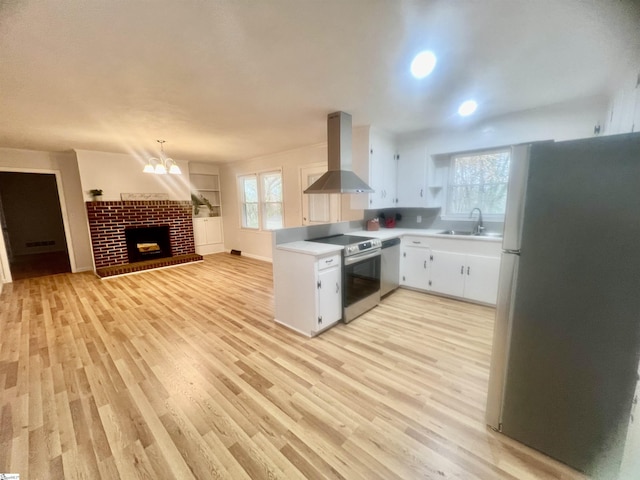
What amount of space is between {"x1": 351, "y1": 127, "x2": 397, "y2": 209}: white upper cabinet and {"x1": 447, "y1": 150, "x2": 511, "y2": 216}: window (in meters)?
0.94

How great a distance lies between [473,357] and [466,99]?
2.61 metres

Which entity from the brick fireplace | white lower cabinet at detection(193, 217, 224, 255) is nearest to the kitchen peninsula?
the brick fireplace

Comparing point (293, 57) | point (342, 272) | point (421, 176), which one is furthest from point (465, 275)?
point (293, 57)

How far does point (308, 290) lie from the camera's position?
8.59 feet

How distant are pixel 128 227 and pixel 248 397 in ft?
17.6

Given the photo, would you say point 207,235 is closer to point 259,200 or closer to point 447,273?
point 259,200

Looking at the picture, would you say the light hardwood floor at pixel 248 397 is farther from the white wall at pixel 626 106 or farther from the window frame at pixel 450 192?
the white wall at pixel 626 106

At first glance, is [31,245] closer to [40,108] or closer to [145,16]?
[40,108]

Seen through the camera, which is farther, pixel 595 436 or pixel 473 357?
pixel 473 357

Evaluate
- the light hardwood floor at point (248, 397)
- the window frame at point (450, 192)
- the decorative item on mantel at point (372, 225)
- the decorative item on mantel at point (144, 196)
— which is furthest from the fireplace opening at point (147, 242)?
the window frame at point (450, 192)

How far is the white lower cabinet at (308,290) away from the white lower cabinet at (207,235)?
15.6 ft

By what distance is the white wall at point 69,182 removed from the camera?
463 cm

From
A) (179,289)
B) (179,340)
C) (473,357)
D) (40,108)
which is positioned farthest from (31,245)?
(473,357)

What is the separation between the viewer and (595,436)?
4.16 feet
